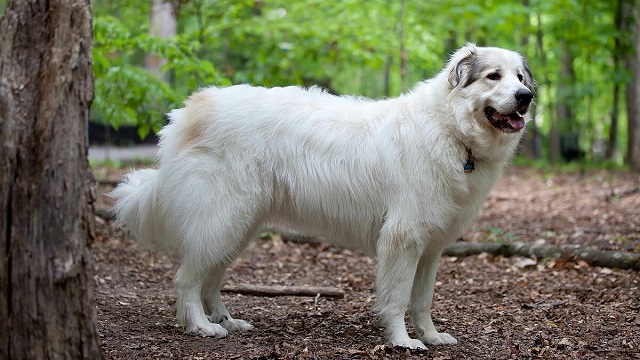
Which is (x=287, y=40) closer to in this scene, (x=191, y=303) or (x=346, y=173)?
(x=346, y=173)

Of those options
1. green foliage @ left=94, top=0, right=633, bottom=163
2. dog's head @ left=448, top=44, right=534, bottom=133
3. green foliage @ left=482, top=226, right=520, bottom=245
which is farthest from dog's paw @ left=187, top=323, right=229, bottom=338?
green foliage @ left=482, top=226, right=520, bottom=245

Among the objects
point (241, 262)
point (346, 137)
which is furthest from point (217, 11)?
point (346, 137)

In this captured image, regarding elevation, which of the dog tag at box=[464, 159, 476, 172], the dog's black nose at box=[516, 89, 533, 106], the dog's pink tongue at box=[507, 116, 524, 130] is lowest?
the dog tag at box=[464, 159, 476, 172]

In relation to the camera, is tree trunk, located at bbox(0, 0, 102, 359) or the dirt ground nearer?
tree trunk, located at bbox(0, 0, 102, 359)

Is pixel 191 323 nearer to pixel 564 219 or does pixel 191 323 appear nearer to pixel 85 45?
pixel 85 45

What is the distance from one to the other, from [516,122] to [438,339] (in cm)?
133

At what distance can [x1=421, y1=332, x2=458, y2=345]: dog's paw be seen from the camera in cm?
411

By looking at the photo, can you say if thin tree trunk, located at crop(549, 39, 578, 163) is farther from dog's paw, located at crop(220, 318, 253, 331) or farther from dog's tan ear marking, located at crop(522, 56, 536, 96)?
dog's paw, located at crop(220, 318, 253, 331)

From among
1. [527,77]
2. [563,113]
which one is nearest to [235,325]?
[527,77]

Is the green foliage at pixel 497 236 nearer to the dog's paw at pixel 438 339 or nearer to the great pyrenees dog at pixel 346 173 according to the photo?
the dog's paw at pixel 438 339

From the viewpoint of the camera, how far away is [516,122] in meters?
3.94

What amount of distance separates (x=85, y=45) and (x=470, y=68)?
220 centimetres

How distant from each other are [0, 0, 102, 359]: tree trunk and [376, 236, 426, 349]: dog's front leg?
1776mm

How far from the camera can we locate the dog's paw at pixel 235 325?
14.3ft
